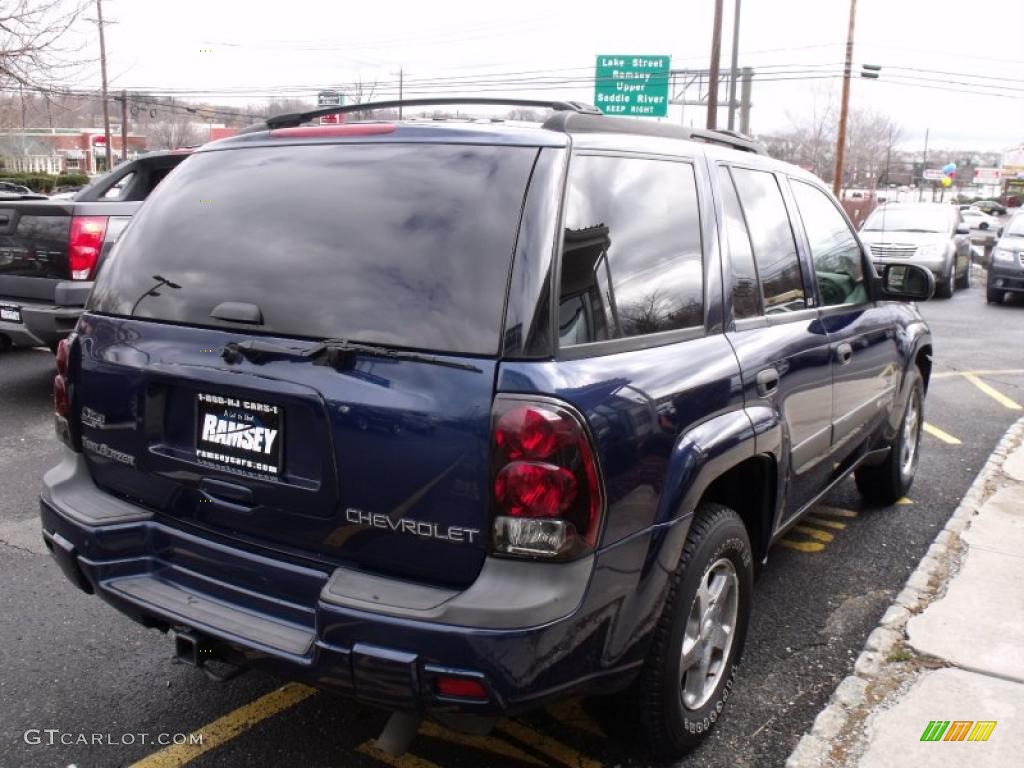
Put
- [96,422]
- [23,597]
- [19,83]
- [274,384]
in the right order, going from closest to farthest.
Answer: [274,384] < [96,422] < [23,597] < [19,83]

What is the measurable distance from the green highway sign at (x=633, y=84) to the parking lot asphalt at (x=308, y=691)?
100 feet

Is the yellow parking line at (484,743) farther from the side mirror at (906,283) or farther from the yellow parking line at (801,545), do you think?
the side mirror at (906,283)

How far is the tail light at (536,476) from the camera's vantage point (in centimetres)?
222

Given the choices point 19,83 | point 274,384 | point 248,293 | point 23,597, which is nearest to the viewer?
point 274,384

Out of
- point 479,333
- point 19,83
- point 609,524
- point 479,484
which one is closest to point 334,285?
point 479,333

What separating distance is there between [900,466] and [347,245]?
4.10 meters

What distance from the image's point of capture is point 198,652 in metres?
2.56

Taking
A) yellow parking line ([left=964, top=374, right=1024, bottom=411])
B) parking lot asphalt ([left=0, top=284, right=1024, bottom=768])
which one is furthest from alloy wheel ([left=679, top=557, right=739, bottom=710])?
yellow parking line ([left=964, top=374, right=1024, bottom=411])

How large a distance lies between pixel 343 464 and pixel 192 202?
1.13m

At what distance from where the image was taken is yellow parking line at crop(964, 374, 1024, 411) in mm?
8488

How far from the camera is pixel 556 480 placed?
2.23 metres

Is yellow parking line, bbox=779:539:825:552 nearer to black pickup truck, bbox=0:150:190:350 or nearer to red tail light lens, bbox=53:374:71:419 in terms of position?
red tail light lens, bbox=53:374:71:419

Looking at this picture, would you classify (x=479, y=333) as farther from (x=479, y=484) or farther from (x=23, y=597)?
(x=23, y=597)

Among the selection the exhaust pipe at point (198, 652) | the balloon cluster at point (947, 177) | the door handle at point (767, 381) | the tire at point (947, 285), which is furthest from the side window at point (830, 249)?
the balloon cluster at point (947, 177)
